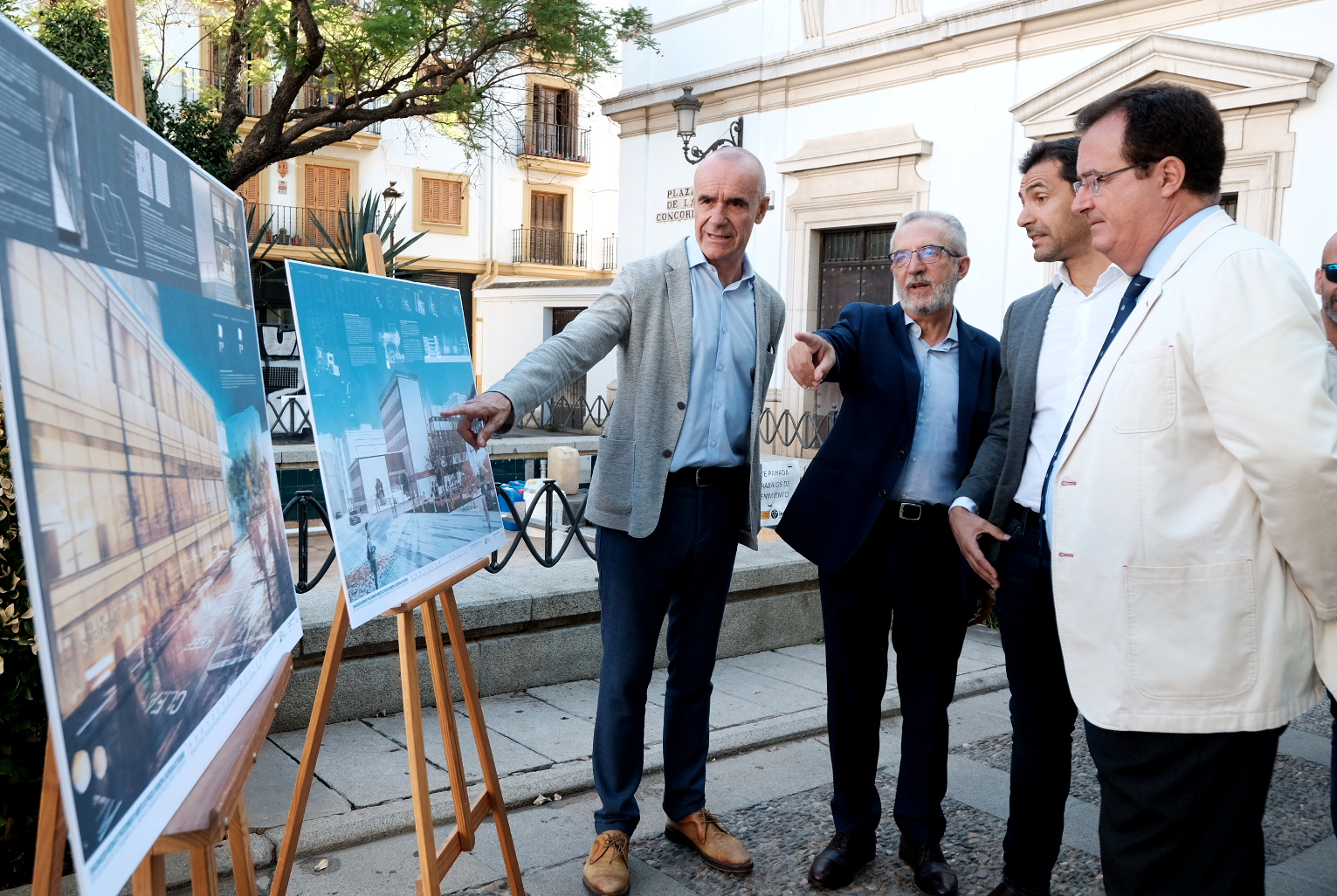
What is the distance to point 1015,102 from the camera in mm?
12562

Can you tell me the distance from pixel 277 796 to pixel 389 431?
1605mm

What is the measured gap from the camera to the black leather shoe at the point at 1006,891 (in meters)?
2.91

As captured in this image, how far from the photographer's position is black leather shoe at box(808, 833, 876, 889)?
304 centimetres

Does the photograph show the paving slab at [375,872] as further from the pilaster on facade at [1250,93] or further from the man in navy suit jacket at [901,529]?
the pilaster on facade at [1250,93]

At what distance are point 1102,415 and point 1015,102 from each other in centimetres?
1177

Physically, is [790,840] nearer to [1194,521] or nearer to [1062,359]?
[1062,359]

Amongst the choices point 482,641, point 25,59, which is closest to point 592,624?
point 482,641

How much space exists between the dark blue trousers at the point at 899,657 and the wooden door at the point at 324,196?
2660cm

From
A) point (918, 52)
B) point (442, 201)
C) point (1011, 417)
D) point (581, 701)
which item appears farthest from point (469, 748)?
point (442, 201)

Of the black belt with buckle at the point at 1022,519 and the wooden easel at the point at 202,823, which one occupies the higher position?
the black belt with buckle at the point at 1022,519

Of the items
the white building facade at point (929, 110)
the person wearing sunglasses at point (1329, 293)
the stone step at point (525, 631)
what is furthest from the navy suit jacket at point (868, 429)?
the white building facade at point (929, 110)

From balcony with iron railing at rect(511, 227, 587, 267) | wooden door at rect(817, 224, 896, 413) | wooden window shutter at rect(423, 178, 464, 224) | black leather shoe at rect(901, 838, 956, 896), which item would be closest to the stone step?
black leather shoe at rect(901, 838, 956, 896)

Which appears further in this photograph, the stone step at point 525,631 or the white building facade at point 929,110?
the white building facade at point 929,110

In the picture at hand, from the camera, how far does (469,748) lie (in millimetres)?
3965
